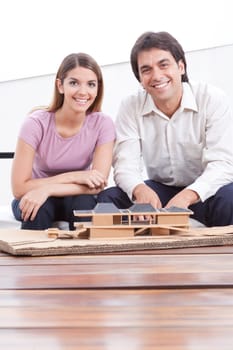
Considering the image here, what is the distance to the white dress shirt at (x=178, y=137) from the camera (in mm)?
2016

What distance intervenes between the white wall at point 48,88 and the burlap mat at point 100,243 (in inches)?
75.2

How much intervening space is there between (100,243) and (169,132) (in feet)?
3.43

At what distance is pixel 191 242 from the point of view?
1.14 metres

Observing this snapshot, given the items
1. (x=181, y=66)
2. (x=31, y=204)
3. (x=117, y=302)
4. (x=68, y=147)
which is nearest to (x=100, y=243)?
(x=117, y=302)

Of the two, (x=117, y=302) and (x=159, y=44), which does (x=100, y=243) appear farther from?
(x=159, y=44)

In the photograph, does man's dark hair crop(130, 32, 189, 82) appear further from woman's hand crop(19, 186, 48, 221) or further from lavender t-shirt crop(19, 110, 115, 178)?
woman's hand crop(19, 186, 48, 221)

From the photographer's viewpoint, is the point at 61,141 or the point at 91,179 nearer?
the point at 91,179

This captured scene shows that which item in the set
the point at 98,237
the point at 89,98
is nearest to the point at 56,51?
the point at 89,98

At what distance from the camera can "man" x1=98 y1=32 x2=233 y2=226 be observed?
1.98 metres

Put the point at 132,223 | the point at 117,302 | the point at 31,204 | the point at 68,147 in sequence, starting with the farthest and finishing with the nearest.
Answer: the point at 68,147 < the point at 31,204 < the point at 132,223 < the point at 117,302

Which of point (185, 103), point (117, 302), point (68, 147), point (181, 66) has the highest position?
point (181, 66)

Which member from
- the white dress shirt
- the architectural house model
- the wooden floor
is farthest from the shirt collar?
the wooden floor

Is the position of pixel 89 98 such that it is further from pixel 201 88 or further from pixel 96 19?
pixel 96 19

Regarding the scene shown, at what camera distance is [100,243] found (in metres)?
1.11
